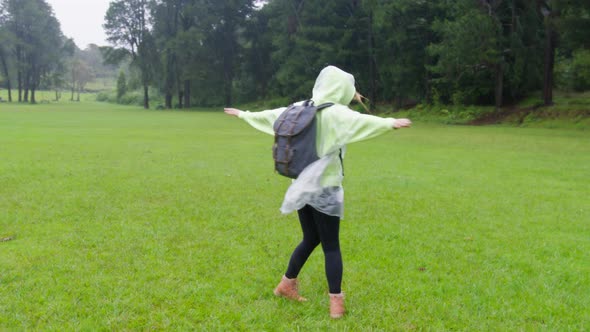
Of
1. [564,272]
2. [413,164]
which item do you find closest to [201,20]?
[413,164]

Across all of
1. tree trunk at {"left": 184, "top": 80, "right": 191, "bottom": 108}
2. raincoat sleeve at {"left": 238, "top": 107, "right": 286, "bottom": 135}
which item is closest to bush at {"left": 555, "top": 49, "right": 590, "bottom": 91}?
raincoat sleeve at {"left": 238, "top": 107, "right": 286, "bottom": 135}

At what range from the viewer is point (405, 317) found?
3.82 metres

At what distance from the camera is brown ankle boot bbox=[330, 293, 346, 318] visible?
376cm

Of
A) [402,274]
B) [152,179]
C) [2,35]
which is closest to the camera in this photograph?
[402,274]

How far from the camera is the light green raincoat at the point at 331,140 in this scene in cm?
Answer: 354

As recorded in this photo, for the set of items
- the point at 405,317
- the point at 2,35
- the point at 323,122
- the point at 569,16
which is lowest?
the point at 405,317

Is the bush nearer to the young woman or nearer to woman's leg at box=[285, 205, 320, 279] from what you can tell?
the young woman

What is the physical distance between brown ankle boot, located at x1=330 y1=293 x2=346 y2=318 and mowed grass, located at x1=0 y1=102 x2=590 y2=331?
109 mm

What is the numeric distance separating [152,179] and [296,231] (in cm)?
472

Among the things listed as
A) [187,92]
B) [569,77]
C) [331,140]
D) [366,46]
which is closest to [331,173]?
[331,140]

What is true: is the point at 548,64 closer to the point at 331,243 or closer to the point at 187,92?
the point at 331,243

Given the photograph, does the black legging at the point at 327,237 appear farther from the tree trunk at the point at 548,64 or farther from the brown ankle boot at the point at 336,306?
the tree trunk at the point at 548,64

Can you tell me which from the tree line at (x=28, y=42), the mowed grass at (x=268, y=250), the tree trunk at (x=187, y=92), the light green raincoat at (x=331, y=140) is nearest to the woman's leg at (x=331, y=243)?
the light green raincoat at (x=331, y=140)

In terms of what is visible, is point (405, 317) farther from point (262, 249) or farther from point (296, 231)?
point (296, 231)
